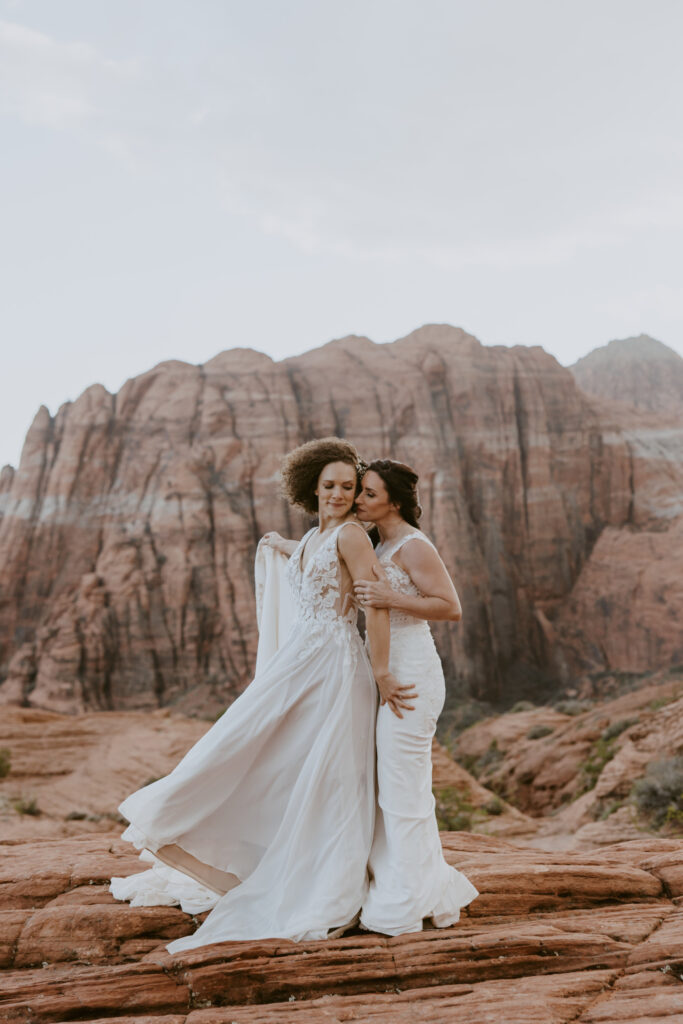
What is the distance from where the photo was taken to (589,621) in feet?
97.2

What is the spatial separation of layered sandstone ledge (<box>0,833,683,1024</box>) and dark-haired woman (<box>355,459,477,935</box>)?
0.14 m

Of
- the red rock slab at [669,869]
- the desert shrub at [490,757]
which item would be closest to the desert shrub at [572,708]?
the desert shrub at [490,757]

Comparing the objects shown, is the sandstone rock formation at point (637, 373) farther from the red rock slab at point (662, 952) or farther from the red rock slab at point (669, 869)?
the red rock slab at point (662, 952)

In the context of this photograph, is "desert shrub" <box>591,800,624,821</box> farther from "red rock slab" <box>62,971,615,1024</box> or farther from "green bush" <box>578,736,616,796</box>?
"red rock slab" <box>62,971,615,1024</box>

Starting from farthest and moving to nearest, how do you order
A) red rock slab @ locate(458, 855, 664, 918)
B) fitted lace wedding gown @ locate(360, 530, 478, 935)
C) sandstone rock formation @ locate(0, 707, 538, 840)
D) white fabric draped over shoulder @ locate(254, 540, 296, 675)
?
sandstone rock formation @ locate(0, 707, 538, 840), white fabric draped over shoulder @ locate(254, 540, 296, 675), red rock slab @ locate(458, 855, 664, 918), fitted lace wedding gown @ locate(360, 530, 478, 935)

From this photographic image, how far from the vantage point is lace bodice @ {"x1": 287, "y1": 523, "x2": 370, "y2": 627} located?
11.8ft

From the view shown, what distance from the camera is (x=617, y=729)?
1420 centimetres

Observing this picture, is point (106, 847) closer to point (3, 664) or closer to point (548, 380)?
point (3, 664)

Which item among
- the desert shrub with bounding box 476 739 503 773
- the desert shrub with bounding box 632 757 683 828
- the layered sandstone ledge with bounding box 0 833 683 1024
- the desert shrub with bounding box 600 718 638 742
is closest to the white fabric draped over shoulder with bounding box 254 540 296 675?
the layered sandstone ledge with bounding box 0 833 683 1024

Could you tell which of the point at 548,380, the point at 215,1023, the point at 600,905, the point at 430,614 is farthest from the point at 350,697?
the point at 548,380

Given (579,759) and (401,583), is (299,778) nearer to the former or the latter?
(401,583)

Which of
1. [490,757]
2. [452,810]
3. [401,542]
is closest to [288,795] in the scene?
[401,542]

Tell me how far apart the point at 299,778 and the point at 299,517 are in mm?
26601

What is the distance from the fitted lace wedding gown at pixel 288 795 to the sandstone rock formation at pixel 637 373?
55.0 metres
